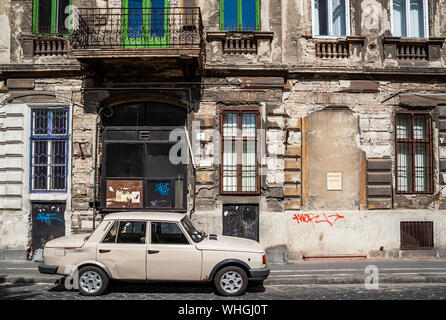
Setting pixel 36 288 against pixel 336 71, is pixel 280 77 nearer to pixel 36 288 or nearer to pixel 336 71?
pixel 336 71

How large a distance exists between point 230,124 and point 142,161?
2672mm

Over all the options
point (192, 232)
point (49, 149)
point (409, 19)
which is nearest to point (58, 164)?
point (49, 149)

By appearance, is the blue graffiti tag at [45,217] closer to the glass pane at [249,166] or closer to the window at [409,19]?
the glass pane at [249,166]

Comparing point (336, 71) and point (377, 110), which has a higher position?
point (336, 71)

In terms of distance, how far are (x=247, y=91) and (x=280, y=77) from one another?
99 centimetres

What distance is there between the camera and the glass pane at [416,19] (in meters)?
12.6

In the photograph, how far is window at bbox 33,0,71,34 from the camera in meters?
12.1

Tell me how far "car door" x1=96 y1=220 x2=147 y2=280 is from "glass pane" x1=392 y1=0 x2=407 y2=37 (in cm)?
949

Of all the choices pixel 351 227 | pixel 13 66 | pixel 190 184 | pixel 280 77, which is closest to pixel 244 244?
pixel 190 184

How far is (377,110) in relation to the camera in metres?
12.0

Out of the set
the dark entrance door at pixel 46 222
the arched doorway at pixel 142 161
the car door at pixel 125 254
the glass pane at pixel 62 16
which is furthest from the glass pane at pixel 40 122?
the car door at pixel 125 254

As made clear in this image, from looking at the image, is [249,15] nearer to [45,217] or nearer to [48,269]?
[45,217]

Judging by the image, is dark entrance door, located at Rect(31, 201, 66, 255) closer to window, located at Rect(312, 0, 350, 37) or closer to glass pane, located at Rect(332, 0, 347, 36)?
window, located at Rect(312, 0, 350, 37)

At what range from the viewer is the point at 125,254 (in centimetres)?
783
